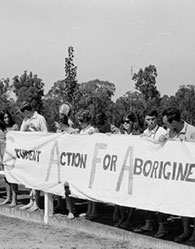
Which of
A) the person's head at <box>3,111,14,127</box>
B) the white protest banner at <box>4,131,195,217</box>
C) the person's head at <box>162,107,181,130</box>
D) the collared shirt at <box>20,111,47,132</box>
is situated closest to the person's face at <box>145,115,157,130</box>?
the white protest banner at <box>4,131,195,217</box>

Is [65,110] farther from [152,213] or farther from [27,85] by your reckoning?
[27,85]

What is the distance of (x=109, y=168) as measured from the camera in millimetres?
7414

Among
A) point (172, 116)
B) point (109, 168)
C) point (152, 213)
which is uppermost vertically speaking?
point (172, 116)

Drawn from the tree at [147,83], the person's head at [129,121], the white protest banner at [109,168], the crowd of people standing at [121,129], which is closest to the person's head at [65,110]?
the crowd of people standing at [121,129]

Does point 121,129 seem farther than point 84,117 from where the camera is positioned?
Yes

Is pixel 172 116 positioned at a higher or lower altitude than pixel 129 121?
higher

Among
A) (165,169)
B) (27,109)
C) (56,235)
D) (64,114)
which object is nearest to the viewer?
(165,169)

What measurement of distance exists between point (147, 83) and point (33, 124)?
75.1 metres

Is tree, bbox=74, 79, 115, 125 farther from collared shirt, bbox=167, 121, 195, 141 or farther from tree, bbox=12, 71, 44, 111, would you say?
collared shirt, bbox=167, 121, 195, 141

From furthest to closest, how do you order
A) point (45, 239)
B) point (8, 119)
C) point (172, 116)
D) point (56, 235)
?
1. point (8, 119)
2. point (56, 235)
3. point (45, 239)
4. point (172, 116)

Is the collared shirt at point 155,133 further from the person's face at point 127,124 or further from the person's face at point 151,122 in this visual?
the person's face at point 127,124

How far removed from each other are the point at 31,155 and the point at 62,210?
3.66 feet

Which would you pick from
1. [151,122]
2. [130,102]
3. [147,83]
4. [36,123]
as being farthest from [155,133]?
[147,83]

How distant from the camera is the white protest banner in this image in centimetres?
635
